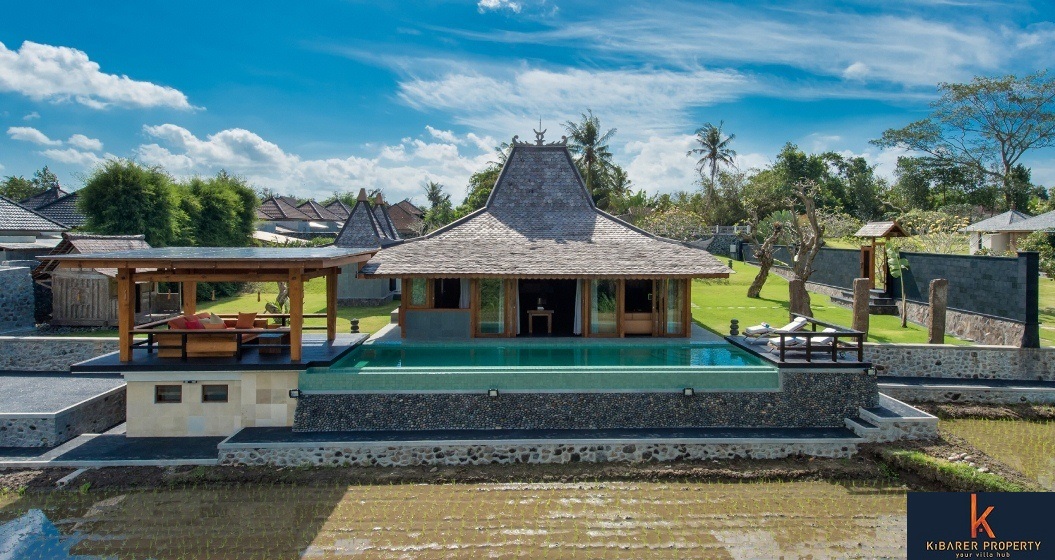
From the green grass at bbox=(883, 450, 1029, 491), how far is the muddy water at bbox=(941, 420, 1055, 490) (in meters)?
1.05

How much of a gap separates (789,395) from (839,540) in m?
3.60

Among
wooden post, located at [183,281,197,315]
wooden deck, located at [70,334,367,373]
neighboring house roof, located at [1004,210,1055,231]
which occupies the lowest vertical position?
wooden deck, located at [70,334,367,373]

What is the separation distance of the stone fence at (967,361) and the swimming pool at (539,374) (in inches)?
177

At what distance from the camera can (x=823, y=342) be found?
39.9ft

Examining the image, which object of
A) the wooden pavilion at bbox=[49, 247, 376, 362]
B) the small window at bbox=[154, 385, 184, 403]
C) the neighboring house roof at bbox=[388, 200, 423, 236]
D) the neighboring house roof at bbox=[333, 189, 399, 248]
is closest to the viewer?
the wooden pavilion at bbox=[49, 247, 376, 362]

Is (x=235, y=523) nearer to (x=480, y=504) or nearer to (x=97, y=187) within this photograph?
(x=480, y=504)

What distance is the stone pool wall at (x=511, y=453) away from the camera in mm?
10016

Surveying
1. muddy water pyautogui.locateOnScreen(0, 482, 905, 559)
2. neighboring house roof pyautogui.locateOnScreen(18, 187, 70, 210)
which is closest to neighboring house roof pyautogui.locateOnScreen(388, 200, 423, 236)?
neighboring house roof pyautogui.locateOnScreen(18, 187, 70, 210)

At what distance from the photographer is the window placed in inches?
429

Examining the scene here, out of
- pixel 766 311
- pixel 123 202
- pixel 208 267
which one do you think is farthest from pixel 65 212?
pixel 766 311

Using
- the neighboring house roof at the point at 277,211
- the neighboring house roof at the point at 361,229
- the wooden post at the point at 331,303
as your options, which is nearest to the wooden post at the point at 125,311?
the wooden post at the point at 331,303

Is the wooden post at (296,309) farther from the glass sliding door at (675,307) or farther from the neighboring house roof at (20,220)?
the neighboring house roof at (20,220)

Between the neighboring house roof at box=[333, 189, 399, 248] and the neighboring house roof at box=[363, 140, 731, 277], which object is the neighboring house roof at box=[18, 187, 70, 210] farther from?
the neighboring house roof at box=[363, 140, 731, 277]

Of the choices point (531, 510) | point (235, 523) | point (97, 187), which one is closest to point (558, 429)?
point (531, 510)
